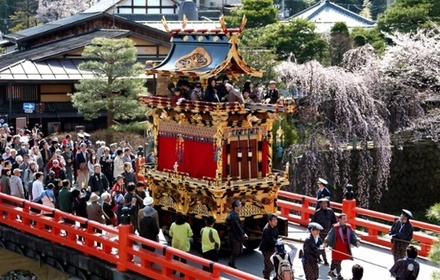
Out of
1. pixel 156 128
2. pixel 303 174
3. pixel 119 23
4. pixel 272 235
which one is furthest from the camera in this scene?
pixel 119 23

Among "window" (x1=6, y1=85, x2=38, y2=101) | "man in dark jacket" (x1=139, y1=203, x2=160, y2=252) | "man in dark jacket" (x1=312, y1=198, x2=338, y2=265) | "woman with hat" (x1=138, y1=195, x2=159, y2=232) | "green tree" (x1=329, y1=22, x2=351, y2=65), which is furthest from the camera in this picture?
"green tree" (x1=329, y1=22, x2=351, y2=65)

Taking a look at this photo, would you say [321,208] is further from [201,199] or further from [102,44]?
[102,44]

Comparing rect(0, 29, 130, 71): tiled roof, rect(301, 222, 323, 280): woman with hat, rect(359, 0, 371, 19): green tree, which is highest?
rect(359, 0, 371, 19): green tree

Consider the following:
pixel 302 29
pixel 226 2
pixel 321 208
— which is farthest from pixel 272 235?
pixel 226 2

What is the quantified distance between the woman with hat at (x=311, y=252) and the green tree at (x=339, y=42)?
25.1 metres

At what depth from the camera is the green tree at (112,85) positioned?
33.0m

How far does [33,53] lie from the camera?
1549 inches

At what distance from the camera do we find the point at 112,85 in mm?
33031

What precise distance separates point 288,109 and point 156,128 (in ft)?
10.2

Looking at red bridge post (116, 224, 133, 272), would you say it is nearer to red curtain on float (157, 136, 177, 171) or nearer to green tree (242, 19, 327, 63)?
red curtain on float (157, 136, 177, 171)

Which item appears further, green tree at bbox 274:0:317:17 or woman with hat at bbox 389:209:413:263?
green tree at bbox 274:0:317:17

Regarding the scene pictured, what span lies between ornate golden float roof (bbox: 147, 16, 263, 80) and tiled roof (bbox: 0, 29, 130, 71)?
66.1ft

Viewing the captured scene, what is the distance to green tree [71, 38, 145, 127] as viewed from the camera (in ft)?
108

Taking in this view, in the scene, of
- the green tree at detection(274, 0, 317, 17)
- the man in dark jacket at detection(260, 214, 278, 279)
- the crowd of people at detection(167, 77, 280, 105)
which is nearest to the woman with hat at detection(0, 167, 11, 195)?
the crowd of people at detection(167, 77, 280, 105)
